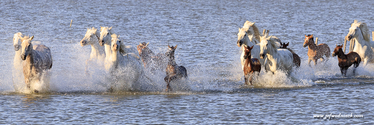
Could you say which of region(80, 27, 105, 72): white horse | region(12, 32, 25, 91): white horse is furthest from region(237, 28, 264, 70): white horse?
region(12, 32, 25, 91): white horse

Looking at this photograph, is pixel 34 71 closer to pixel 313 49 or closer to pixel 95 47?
pixel 95 47

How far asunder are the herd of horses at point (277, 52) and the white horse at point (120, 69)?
8.36 ft

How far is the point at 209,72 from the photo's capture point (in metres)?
17.9

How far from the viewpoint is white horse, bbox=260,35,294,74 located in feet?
48.0

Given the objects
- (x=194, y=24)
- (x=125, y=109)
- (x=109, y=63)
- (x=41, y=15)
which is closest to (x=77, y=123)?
(x=125, y=109)

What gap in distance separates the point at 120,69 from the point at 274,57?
370 centimetres

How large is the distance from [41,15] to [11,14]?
1.88 meters

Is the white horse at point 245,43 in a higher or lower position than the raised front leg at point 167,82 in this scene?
higher

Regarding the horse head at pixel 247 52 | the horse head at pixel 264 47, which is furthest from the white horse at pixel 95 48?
the horse head at pixel 264 47

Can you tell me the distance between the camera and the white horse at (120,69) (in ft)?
45.6

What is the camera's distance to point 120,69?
13.9 meters

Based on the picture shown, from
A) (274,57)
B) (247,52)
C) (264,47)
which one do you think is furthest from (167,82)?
(274,57)

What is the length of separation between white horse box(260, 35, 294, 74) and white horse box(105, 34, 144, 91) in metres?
2.95

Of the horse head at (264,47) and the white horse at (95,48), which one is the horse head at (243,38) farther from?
the white horse at (95,48)
